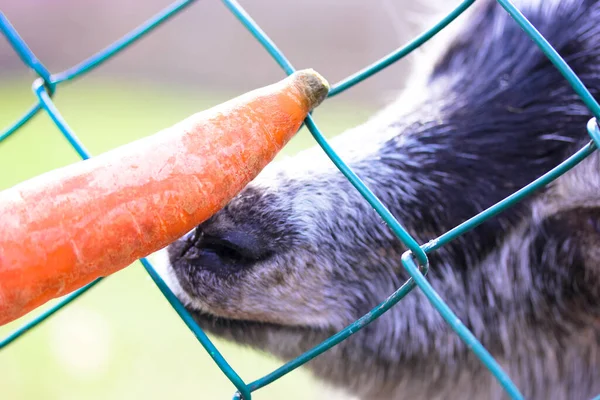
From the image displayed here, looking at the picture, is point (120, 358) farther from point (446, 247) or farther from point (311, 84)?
Answer: point (311, 84)

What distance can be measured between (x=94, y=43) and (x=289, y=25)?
2.30 metres

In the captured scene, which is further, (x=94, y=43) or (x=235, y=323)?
(x=94, y=43)

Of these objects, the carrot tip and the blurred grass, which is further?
the blurred grass

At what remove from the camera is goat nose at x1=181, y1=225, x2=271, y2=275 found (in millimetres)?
1201

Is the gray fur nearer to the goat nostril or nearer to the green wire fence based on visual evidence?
the goat nostril

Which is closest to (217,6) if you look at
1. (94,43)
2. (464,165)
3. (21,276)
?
(94,43)

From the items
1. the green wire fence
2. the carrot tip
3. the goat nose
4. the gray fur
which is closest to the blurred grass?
the gray fur

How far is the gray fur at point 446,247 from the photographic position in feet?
4.12

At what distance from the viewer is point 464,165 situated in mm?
1398

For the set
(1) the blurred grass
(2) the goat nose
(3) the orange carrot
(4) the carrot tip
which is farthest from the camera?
(1) the blurred grass

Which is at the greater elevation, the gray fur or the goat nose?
the goat nose

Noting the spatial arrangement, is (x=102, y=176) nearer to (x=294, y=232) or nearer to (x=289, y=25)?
(x=294, y=232)

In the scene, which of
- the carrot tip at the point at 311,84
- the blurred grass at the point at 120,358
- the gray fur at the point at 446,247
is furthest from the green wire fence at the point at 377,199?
the blurred grass at the point at 120,358

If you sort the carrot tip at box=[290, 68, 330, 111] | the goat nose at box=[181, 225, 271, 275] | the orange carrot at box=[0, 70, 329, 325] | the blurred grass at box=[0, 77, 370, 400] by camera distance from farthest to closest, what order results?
the blurred grass at box=[0, 77, 370, 400] < the goat nose at box=[181, 225, 271, 275] < the carrot tip at box=[290, 68, 330, 111] < the orange carrot at box=[0, 70, 329, 325]
